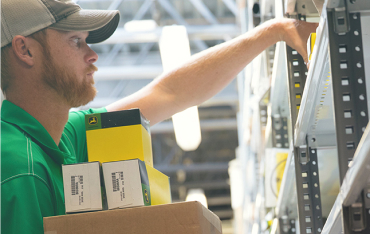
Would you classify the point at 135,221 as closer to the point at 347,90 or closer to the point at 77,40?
the point at 347,90

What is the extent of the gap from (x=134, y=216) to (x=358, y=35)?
830mm

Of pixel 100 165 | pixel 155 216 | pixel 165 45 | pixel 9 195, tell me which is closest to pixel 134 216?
pixel 155 216

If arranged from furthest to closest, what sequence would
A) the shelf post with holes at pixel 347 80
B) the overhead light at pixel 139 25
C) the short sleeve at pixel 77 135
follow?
the overhead light at pixel 139 25 → the short sleeve at pixel 77 135 → the shelf post with holes at pixel 347 80

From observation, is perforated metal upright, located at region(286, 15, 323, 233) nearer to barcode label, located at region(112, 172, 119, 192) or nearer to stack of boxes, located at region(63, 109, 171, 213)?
stack of boxes, located at region(63, 109, 171, 213)

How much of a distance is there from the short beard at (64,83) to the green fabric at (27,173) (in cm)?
19

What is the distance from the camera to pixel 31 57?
72.4 inches

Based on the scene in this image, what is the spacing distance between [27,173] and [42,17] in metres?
0.67

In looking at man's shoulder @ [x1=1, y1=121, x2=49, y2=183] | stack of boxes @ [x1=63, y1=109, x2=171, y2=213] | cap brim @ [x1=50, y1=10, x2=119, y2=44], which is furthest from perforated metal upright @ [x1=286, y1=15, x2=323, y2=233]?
man's shoulder @ [x1=1, y1=121, x2=49, y2=183]

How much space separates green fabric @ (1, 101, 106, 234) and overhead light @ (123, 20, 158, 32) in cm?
521

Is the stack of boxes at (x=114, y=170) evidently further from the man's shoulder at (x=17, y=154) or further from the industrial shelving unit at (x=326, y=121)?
the industrial shelving unit at (x=326, y=121)

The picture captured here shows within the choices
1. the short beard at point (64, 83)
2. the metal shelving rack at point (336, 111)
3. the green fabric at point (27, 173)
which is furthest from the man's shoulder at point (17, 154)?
the metal shelving rack at point (336, 111)

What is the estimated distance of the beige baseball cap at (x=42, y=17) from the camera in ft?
5.69

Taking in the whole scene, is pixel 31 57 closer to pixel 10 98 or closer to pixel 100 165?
pixel 10 98

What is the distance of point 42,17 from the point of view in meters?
1.77
